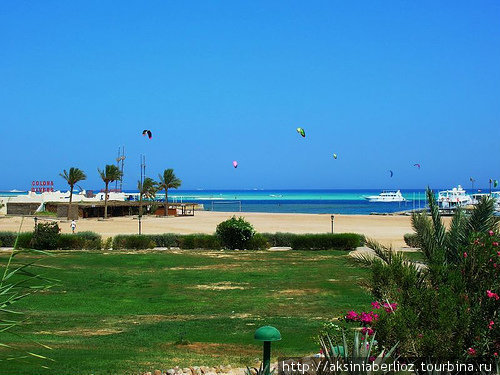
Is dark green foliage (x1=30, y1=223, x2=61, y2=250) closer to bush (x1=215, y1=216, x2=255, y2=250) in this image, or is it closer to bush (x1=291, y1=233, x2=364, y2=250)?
bush (x1=215, y1=216, x2=255, y2=250)

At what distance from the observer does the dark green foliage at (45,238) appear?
32500mm

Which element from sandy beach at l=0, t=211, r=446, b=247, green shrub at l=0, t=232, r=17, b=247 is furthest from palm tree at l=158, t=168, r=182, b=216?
green shrub at l=0, t=232, r=17, b=247

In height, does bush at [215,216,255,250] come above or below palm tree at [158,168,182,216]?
below

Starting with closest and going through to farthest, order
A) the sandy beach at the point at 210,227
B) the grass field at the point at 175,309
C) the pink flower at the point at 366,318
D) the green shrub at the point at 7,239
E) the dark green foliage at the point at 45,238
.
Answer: the pink flower at the point at 366,318 → the grass field at the point at 175,309 → the dark green foliage at the point at 45,238 → the green shrub at the point at 7,239 → the sandy beach at the point at 210,227

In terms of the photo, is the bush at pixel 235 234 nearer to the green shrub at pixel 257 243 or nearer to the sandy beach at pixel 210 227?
the green shrub at pixel 257 243

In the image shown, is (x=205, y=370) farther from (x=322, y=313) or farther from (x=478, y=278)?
(x=322, y=313)

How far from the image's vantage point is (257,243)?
1329 inches

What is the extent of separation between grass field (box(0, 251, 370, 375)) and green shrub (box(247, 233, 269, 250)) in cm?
551

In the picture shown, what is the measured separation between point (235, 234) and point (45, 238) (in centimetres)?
979

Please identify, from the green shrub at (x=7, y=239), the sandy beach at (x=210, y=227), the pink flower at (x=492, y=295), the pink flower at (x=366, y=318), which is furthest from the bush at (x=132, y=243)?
the pink flower at (x=492, y=295)

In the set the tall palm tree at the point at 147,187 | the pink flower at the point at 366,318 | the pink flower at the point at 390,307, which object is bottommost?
the pink flower at the point at 366,318

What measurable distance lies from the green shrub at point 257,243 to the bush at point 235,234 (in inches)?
6.6

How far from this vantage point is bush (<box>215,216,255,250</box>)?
33.3 metres

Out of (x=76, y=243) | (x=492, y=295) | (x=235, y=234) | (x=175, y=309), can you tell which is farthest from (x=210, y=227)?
(x=492, y=295)
